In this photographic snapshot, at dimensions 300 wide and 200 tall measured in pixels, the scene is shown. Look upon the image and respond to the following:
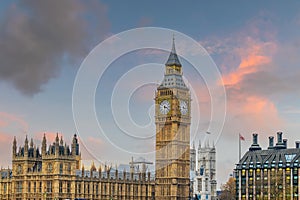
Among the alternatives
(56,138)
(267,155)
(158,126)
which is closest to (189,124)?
(158,126)

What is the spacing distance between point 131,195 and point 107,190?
27.6ft

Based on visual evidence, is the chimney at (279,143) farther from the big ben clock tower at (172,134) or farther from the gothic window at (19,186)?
the gothic window at (19,186)

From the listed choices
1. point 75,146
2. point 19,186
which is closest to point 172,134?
point 75,146

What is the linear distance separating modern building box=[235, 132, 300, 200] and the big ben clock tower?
45.2 ft

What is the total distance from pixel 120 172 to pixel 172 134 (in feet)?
50.3

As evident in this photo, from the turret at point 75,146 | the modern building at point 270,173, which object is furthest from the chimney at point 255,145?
the turret at point 75,146

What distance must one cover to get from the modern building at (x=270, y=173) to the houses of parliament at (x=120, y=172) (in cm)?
1402

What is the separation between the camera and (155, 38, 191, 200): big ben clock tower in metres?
155

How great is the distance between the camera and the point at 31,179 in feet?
443

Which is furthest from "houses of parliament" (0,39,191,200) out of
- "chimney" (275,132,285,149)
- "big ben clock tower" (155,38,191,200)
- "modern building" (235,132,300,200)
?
"chimney" (275,132,285,149)

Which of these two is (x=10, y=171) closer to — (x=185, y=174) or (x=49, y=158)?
(x=49, y=158)

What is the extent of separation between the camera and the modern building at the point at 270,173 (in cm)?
14775

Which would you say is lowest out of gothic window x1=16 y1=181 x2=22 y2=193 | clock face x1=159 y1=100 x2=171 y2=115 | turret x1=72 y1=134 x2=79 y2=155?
gothic window x1=16 y1=181 x2=22 y2=193

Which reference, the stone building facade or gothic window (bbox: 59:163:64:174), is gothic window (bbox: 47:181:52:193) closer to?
the stone building facade
